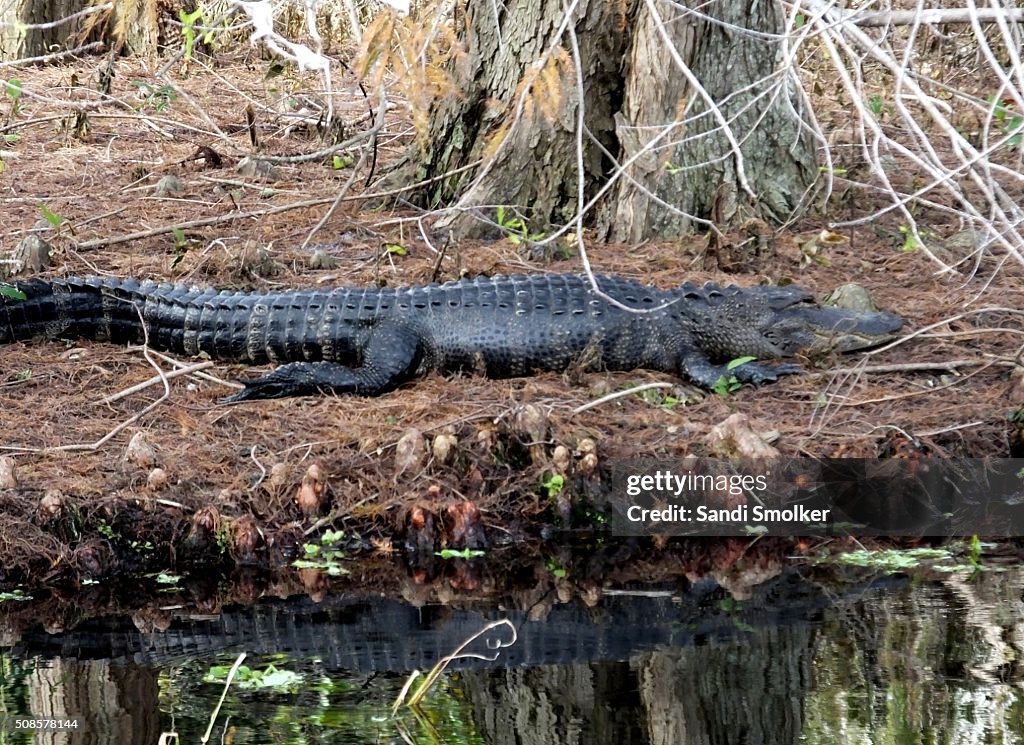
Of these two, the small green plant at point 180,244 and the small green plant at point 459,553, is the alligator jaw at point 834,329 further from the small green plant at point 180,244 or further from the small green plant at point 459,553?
the small green plant at point 180,244

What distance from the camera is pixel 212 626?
4.06 metres

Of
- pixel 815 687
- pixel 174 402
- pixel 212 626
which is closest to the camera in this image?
pixel 815 687

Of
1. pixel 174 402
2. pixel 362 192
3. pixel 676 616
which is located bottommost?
pixel 676 616

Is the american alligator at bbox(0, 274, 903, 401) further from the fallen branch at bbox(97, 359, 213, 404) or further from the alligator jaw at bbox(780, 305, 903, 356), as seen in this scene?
the fallen branch at bbox(97, 359, 213, 404)

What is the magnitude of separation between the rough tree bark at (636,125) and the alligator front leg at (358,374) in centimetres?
134

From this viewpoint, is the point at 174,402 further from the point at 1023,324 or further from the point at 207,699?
the point at 1023,324

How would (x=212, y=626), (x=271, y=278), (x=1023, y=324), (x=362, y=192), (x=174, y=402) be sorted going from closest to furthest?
(x=212, y=626) < (x=174, y=402) < (x=1023, y=324) < (x=271, y=278) < (x=362, y=192)

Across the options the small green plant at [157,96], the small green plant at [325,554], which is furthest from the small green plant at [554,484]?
the small green plant at [157,96]

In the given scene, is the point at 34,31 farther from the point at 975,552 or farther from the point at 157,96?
the point at 975,552

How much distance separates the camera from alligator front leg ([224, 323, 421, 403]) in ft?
18.7

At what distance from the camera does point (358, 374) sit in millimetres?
5863

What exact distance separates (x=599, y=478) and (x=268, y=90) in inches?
262

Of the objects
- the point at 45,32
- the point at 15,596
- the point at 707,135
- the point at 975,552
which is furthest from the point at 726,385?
the point at 45,32

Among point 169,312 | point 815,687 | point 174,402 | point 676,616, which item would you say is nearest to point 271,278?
point 169,312
